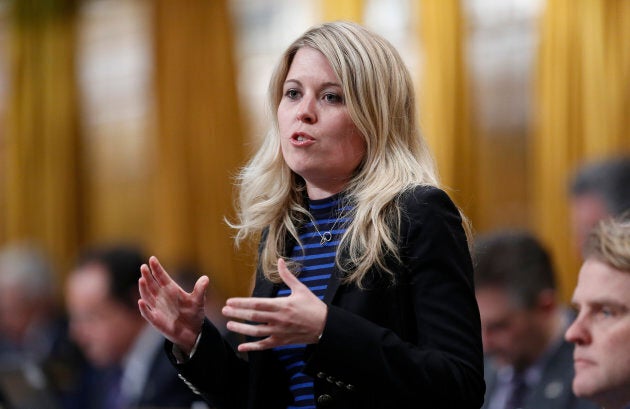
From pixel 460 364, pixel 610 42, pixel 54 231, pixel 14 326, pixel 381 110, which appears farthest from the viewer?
pixel 54 231

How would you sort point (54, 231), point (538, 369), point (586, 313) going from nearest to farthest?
point (586, 313)
point (538, 369)
point (54, 231)

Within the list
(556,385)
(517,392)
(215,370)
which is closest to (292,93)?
(215,370)

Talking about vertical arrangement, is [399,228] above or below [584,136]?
above

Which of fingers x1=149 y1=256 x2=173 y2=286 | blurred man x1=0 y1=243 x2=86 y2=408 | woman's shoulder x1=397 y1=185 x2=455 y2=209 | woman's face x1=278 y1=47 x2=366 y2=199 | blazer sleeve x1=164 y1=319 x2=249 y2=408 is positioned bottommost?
blurred man x1=0 y1=243 x2=86 y2=408

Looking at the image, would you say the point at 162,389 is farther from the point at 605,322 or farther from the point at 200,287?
the point at 200,287

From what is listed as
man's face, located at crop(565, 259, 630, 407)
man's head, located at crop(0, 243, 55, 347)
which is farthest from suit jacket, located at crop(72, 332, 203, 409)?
man's head, located at crop(0, 243, 55, 347)

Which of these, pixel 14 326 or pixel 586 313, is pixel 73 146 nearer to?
pixel 14 326

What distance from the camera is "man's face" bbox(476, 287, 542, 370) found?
4043mm

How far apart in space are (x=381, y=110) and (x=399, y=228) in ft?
0.79

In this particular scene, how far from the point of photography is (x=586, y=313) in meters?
2.53

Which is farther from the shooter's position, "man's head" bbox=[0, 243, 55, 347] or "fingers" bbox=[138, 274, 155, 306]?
"man's head" bbox=[0, 243, 55, 347]

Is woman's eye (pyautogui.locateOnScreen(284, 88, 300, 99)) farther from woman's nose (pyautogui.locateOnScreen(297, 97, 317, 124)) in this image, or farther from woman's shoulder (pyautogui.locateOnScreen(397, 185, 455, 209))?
woman's shoulder (pyautogui.locateOnScreen(397, 185, 455, 209))

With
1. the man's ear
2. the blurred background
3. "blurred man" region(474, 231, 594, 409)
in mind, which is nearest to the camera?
"blurred man" region(474, 231, 594, 409)

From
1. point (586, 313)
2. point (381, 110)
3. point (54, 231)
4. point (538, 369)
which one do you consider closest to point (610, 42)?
point (538, 369)
